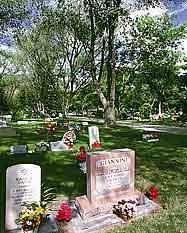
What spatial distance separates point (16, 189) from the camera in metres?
4.95

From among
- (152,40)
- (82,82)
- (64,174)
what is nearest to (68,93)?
(82,82)

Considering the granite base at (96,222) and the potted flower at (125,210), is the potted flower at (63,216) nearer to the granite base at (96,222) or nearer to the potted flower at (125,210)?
the granite base at (96,222)

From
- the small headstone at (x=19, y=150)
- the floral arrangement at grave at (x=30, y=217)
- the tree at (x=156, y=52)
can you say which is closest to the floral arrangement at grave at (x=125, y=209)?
the floral arrangement at grave at (x=30, y=217)

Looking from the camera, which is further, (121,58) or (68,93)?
(68,93)

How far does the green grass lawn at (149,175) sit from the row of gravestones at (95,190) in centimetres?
38

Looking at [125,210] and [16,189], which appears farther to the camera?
[125,210]

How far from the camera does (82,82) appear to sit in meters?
37.8

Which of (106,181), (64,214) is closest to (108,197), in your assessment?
(106,181)

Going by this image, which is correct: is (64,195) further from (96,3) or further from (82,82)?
(82,82)

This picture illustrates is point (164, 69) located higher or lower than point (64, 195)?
higher

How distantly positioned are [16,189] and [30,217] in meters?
0.51

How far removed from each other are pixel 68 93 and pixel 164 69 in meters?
13.0

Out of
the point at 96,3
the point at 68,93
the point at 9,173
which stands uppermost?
the point at 96,3

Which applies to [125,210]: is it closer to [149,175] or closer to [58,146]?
[149,175]
